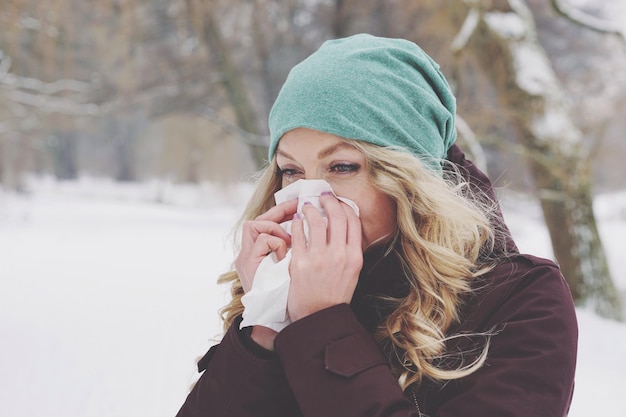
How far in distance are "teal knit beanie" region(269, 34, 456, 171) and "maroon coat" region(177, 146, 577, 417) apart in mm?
388

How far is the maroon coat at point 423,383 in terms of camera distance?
106 centimetres

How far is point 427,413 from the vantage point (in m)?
1.20

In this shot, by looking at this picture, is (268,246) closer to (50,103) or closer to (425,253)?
(425,253)

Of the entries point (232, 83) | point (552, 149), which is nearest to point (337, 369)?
point (552, 149)

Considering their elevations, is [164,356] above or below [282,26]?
below

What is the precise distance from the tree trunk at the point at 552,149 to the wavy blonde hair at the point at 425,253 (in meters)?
4.31

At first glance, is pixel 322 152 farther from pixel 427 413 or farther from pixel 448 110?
pixel 427 413

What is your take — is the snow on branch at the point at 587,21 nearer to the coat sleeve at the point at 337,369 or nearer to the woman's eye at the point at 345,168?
the woman's eye at the point at 345,168

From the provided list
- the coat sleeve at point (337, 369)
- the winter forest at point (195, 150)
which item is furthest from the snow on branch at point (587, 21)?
the coat sleeve at point (337, 369)

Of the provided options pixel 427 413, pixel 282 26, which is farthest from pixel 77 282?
pixel 282 26

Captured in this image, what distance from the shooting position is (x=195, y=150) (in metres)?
14.8

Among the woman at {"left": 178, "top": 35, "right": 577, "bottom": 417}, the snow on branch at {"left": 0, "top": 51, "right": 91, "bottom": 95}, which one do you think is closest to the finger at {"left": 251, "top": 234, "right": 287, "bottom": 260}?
the woman at {"left": 178, "top": 35, "right": 577, "bottom": 417}

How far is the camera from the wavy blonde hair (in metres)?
1.26

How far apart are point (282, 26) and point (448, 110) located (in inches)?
422
